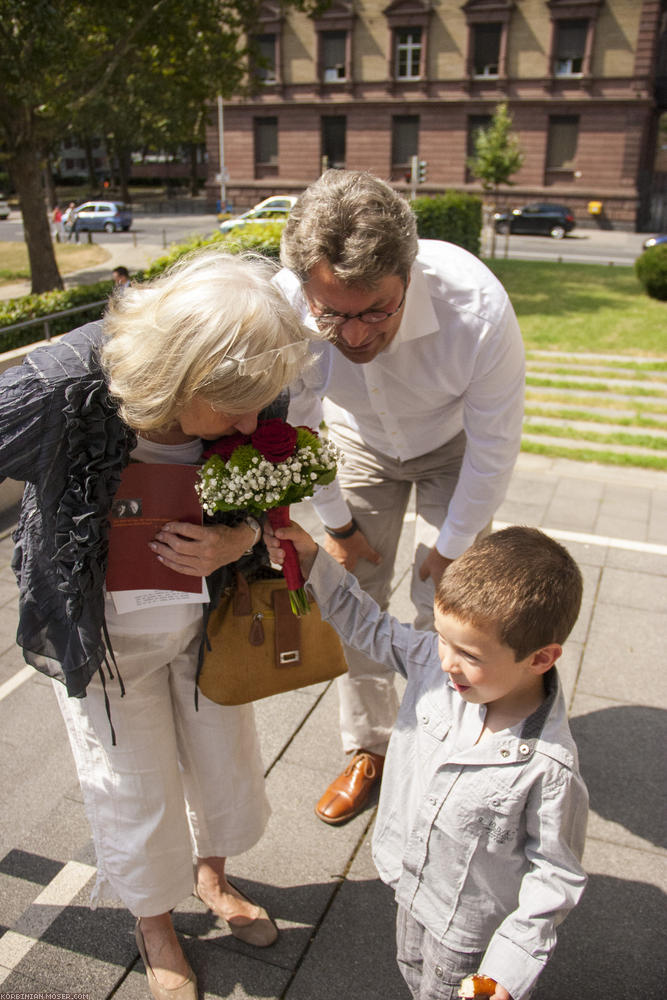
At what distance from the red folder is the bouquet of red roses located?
5 cm

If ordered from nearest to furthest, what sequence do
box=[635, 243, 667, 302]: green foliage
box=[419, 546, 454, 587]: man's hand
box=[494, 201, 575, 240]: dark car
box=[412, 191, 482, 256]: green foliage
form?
box=[419, 546, 454, 587]: man's hand
box=[635, 243, 667, 302]: green foliage
box=[412, 191, 482, 256]: green foliage
box=[494, 201, 575, 240]: dark car

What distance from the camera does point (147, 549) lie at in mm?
1964

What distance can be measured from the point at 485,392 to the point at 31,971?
2215 millimetres

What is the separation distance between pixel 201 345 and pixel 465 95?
137 ft

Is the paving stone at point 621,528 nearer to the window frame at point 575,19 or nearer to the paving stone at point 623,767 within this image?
the paving stone at point 623,767

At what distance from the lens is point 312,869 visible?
8.89ft

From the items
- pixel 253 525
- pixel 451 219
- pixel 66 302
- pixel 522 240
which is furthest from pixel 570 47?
pixel 253 525

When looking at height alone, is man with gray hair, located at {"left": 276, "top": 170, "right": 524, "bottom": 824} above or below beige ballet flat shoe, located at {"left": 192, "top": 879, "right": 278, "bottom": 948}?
above

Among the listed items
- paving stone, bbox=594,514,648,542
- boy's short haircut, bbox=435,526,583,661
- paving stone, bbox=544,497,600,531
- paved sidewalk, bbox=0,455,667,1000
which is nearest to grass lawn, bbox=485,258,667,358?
paving stone, bbox=544,497,600,531

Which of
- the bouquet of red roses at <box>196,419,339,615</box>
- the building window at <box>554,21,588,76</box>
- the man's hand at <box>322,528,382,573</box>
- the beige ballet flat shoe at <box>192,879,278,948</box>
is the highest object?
the building window at <box>554,21,588,76</box>

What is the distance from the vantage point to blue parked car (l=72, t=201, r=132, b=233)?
36.5 m

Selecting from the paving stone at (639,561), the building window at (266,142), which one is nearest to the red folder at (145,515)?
the paving stone at (639,561)

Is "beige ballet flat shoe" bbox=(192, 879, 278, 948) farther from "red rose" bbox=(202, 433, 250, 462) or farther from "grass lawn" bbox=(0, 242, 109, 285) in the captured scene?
"grass lawn" bbox=(0, 242, 109, 285)

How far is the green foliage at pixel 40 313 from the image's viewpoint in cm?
1009
